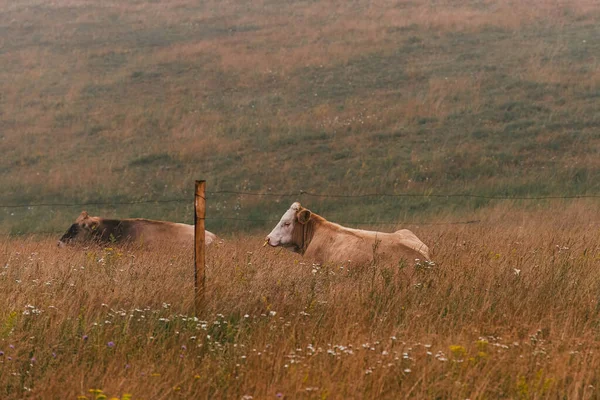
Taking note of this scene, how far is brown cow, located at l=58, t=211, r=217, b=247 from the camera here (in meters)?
14.9

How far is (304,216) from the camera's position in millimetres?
12023

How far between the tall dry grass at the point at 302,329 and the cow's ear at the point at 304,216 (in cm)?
249

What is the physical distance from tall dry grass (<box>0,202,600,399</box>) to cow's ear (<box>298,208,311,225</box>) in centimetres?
249

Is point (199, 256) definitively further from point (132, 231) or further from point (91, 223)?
point (91, 223)

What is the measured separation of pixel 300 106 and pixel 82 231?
16.1 metres

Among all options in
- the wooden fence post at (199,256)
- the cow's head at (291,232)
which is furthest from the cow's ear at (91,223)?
the wooden fence post at (199,256)

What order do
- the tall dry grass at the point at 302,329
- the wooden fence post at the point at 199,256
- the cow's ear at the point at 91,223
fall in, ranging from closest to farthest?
the tall dry grass at the point at 302,329 → the wooden fence post at the point at 199,256 → the cow's ear at the point at 91,223

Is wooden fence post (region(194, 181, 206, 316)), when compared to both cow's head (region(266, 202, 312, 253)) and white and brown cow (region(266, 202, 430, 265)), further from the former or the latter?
cow's head (region(266, 202, 312, 253))

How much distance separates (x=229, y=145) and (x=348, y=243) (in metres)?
15.9

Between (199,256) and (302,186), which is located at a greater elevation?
(199,256)

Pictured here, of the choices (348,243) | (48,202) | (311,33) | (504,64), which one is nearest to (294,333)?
(348,243)

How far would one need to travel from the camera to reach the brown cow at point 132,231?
14859mm

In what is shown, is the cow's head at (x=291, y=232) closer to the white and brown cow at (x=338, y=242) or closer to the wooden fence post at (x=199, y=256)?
the white and brown cow at (x=338, y=242)

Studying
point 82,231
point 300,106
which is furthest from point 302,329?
point 300,106
